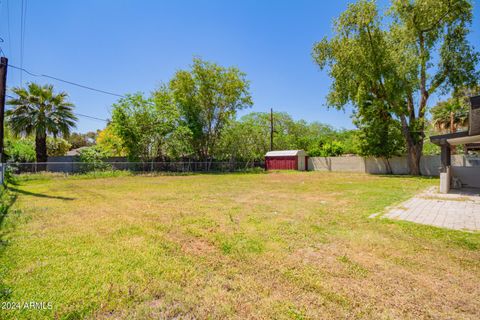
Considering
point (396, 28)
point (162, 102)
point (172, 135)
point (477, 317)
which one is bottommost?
point (477, 317)

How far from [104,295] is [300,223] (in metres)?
3.45

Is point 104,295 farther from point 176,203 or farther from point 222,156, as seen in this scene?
point 222,156

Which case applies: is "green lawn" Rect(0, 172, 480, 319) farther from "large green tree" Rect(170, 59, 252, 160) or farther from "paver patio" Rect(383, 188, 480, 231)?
"large green tree" Rect(170, 59, 252, 160)

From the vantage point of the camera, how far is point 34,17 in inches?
357

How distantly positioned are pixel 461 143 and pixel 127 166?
1953 centimetres

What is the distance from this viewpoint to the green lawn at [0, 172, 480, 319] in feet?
6.59

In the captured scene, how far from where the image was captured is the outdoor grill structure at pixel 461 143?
6.43 meters

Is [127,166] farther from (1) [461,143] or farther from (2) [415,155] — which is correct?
(2) [415,155]

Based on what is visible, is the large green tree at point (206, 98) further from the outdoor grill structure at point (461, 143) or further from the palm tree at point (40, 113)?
the outdoor grill structure at point (461, 143)

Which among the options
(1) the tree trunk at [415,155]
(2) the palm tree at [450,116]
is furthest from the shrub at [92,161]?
(2) the palm tree at [450,116]

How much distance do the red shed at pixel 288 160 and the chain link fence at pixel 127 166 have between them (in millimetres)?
2660

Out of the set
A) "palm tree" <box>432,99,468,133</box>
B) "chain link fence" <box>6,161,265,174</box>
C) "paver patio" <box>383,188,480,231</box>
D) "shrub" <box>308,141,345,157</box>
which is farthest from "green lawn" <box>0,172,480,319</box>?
"shrub" <box>308,141,345,157</box>

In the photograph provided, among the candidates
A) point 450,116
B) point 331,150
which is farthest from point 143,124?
point 450,116

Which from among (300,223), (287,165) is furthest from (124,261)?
(287,165)
